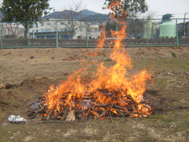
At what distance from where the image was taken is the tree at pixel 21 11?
19625 millimetres

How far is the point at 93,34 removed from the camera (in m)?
17.8

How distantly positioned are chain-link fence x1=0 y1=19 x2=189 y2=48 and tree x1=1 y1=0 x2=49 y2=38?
4.53ft

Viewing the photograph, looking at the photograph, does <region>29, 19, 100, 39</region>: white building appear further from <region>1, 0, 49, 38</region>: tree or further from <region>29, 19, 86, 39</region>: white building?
<region>1, 0, 49, 38</region>: tree

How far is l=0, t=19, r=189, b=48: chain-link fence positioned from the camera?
17.4 meters

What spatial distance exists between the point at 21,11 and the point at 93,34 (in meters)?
8.64

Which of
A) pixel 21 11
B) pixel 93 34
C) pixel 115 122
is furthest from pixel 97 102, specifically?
pixel 21 11

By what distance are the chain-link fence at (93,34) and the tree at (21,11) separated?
1.38 m

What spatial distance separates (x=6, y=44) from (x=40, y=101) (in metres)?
15.4

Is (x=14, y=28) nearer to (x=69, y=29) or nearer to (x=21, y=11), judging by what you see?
(x=21, y=11)

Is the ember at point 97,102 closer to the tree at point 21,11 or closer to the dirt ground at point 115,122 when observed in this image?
the dirt ground at point 115,122

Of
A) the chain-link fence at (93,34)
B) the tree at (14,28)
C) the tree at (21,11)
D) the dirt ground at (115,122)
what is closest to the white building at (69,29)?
the chain-link fence at (93,34)

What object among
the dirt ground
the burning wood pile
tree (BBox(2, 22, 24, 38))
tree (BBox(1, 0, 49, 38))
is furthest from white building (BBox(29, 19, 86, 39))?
the burning wood pile

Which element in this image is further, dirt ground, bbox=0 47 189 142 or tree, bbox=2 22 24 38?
tree, bbox=2 22 24 38

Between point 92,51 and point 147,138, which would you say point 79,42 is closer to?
point 92,51
